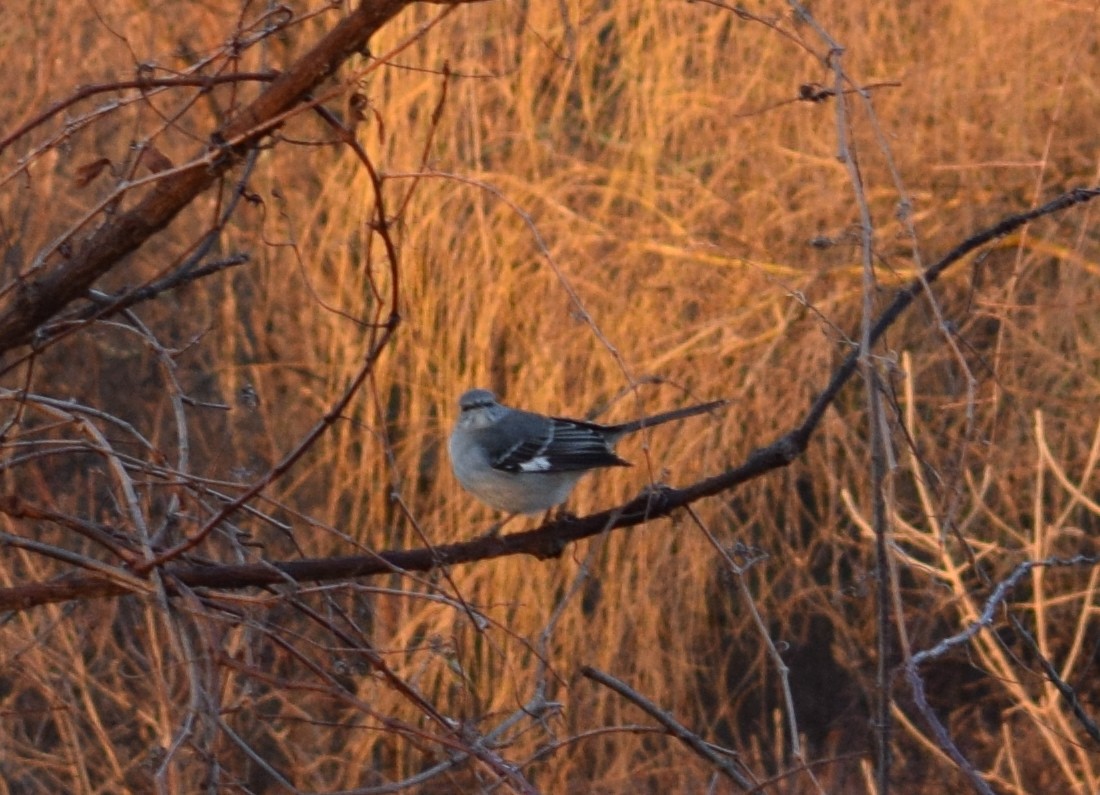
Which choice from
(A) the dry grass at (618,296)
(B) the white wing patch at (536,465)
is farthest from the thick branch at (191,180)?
(A) the dry grass at (618,296)

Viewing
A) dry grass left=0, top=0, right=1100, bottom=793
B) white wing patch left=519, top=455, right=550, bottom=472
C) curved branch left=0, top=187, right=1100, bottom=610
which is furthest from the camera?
dry grass left=0, top=0, right=1100, bottom=793

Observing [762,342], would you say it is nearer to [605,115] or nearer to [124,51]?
[605,115]

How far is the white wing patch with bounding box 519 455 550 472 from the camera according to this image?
4.84m

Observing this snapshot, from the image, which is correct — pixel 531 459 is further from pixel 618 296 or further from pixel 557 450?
pixel 618 296

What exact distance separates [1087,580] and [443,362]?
3.67 m

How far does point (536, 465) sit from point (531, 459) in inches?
1.5

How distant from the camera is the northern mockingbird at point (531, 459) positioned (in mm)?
4762

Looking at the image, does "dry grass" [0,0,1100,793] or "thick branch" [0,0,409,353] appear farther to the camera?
"dry grass" [0,0,1100,793]

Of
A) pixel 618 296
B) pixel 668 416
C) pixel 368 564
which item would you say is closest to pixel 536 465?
pixel 668 416

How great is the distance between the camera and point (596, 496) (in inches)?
261

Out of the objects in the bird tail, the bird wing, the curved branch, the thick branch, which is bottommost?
the bird wing

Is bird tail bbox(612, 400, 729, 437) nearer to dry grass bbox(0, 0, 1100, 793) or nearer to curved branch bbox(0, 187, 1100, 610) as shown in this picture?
curved branch bbox(0, 187, 1100, 610)

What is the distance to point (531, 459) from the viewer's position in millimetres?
4887

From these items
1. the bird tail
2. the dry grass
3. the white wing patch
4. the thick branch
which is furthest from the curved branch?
the dry grass
